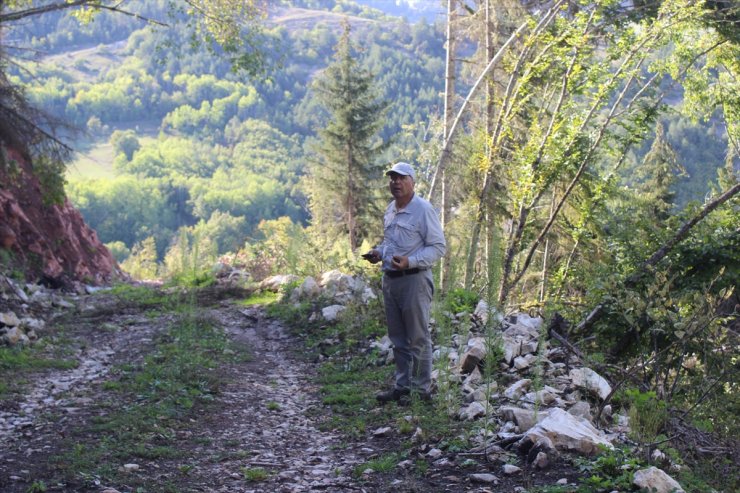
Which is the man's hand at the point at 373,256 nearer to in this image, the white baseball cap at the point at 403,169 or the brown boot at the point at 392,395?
the white baseball cap at the point at 403,169

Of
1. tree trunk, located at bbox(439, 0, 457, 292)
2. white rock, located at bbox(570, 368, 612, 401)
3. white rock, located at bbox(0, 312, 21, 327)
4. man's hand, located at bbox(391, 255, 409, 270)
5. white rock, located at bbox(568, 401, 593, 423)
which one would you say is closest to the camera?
white rock, located at bbox(568, 401, 593, 423)

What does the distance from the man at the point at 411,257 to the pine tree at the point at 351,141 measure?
79.9 ft

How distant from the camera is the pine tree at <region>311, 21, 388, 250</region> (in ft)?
104

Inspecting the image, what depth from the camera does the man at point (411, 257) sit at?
643 centimetres

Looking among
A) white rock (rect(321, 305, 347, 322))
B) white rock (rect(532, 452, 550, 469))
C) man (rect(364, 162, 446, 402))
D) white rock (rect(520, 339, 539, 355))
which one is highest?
man (rect(364, 162, 446, 402))

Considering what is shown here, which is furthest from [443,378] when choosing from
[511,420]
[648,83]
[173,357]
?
[648,83]

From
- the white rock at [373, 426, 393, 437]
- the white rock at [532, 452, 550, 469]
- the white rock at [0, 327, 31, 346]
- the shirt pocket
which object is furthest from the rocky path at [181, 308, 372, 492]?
the white rock at [0, 327, 31, 346]

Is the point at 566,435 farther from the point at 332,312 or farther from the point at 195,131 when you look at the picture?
the point at 195,131

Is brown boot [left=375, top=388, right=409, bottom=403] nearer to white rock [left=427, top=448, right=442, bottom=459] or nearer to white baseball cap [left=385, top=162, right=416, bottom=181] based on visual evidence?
white rock [left=427, top=448, right=442, bottom=459]

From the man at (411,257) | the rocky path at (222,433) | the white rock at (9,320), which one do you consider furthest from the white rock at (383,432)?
the white rock at (9,320)

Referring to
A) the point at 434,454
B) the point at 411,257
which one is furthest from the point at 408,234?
the point at 434,454

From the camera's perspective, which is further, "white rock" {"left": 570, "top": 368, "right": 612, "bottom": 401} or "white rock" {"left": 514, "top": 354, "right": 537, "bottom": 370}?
"white rock" {"left": 514, "top": 354, "right": 537, "bottom": 370}

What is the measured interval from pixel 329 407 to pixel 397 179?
2392 mm

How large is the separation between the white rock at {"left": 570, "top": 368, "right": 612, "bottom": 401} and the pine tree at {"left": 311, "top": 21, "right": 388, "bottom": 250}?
964 inches
